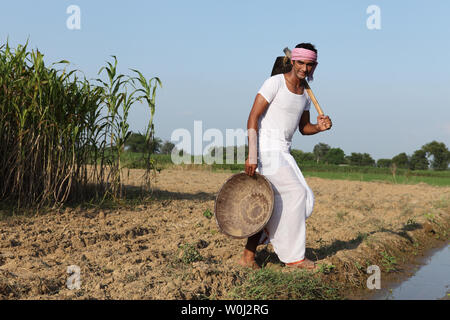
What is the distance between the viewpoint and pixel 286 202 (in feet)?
12.1

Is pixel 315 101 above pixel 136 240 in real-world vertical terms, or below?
above

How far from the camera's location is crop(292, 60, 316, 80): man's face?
368 centimetres

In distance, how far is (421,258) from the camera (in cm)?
536

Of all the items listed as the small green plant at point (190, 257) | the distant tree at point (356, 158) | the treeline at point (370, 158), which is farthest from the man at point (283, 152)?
the distant tree at point (356, 158)

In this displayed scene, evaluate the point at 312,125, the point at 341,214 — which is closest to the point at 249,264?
the point at 312,125

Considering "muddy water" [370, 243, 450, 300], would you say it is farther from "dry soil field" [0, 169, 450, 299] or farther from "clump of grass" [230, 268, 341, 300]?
"clump of grass" [230, 268, 341, 300]

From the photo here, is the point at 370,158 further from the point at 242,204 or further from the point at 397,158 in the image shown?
the point at 242,204

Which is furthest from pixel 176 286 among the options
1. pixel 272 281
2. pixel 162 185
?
pixel 162 185

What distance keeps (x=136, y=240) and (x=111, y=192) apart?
1.97m

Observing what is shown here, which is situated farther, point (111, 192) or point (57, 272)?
point (111, 192)

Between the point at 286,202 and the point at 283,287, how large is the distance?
0.68 m

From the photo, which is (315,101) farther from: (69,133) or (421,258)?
(69,133)

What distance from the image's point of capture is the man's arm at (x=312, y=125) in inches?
151

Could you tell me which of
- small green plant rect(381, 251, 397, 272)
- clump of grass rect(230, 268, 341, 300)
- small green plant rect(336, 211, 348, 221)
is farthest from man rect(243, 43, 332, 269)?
small green plant rect(336, 211, 348, 221)
